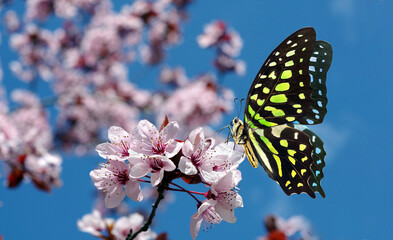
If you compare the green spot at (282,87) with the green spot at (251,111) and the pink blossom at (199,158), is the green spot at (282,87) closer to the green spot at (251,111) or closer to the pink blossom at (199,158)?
the green spot at (251,111)

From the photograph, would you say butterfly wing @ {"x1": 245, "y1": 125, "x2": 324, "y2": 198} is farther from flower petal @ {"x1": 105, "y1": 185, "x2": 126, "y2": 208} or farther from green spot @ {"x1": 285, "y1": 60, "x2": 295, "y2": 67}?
flower petal @ {"x1": 105, "y1": 185, "x2": 126, "y2": 208}

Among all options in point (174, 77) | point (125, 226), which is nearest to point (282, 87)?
point (125, 226)

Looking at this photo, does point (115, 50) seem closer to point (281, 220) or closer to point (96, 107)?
point (96, 107)

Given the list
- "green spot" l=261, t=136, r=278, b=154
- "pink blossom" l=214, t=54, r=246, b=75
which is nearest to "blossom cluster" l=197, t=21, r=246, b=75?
"pink blossom" l=214, t=54, r=246, b=75

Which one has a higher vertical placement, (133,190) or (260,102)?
(260,102)

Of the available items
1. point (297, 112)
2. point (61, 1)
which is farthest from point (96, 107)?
point (297, 112)

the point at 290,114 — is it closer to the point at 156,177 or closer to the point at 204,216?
the point at 204,216
